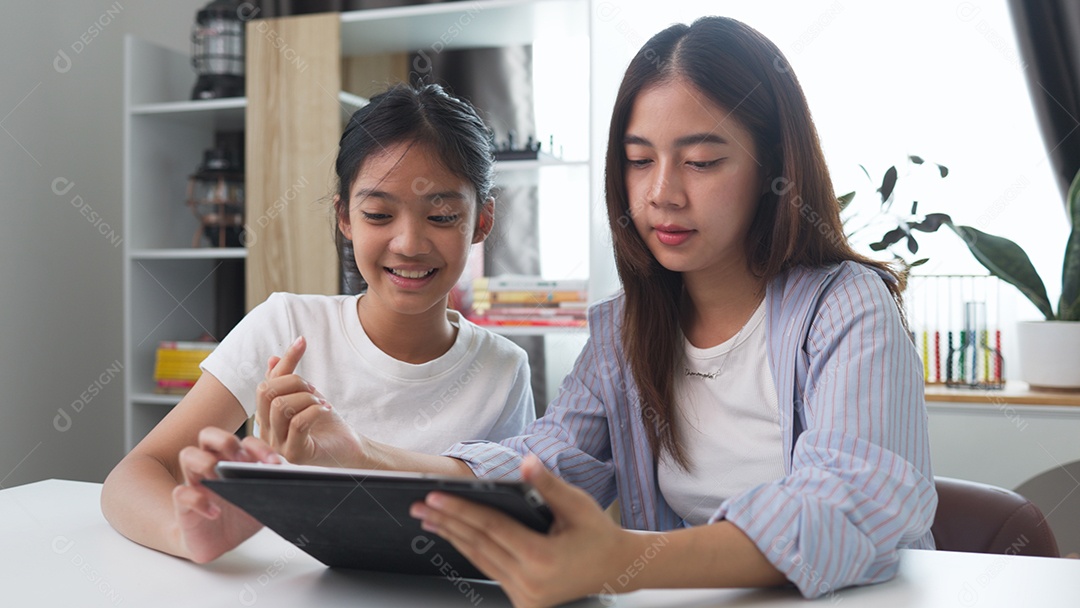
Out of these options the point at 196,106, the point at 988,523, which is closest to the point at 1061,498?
the point at 988,523

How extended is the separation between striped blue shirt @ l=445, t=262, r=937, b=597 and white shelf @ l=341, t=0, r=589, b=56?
1.65m

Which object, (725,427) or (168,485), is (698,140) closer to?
(725,427)

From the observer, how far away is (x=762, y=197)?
125cm

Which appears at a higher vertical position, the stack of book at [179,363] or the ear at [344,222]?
the ear at [344,222]

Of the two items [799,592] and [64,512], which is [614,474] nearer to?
[799,592]

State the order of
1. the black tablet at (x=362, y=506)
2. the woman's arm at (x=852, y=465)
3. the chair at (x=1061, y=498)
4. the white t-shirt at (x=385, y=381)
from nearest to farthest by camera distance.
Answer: the black tablet at (x=362, y=506) → the woman's arm at (x=852, y=465) → the white t-shirt at (x=385, y=381) → the chair at (x=1061, y=498)

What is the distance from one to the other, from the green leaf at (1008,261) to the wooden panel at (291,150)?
72.0 inches

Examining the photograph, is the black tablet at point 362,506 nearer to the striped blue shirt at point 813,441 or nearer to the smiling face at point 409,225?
the striped blue shirt at point 813,441

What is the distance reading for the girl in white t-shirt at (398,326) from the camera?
4.36 feet

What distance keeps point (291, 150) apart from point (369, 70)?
1.70 ft


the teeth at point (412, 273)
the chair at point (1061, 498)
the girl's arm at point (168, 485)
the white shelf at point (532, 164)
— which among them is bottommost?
the chair at point (1061, 498)

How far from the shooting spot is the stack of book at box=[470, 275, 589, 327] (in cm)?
264

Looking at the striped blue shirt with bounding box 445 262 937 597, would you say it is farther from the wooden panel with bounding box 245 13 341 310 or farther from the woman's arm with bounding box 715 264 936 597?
the wooden panel with bounding box 245 13 341 310

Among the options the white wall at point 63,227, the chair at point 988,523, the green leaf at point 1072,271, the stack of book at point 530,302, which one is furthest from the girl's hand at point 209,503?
the white wall at point 63,227
